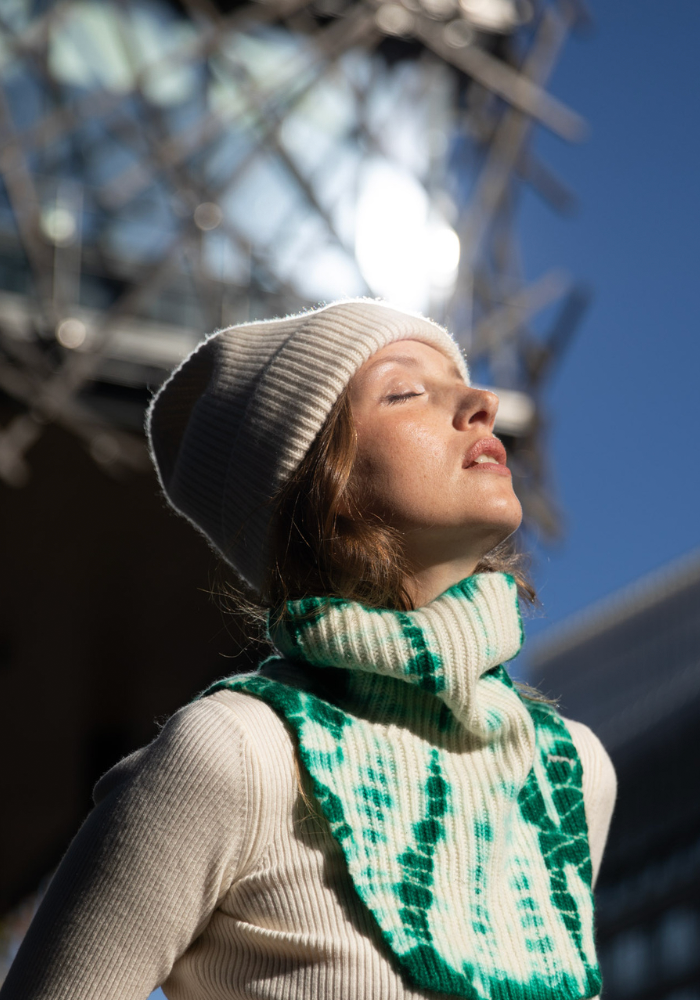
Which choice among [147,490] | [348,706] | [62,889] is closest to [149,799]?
[62,889]

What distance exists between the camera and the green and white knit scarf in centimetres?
174

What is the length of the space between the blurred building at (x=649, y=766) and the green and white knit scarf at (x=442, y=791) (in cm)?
4454

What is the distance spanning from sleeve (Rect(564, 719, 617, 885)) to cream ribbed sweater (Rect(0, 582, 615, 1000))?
1.85 ft

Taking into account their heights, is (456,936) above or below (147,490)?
above

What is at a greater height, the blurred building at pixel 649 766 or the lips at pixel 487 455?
→ the lips at pixel 487 455

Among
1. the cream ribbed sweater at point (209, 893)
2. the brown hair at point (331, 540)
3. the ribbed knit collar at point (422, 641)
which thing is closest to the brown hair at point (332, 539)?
the brown hair at point (331, 540)

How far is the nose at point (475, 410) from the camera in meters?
2.13

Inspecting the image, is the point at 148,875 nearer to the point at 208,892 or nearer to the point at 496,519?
the point at 208,892

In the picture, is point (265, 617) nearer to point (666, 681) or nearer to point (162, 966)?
point (162, 966)

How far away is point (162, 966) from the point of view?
1.72m

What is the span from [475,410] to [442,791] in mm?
624

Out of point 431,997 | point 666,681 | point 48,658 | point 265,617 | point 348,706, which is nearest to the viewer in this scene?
point 431,997

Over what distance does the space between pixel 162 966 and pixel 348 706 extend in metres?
0.44

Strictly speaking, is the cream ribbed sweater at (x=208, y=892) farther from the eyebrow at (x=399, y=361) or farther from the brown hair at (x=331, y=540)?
the eyebrow at (x=399, y=361)
